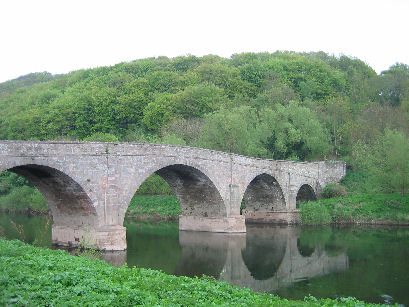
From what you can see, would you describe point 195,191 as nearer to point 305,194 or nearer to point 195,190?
point 195,190

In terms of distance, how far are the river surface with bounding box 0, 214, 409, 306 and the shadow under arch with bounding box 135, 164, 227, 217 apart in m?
1.51

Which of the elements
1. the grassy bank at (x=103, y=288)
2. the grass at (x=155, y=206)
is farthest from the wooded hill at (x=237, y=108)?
the grassy bank at (x=103, y=288)

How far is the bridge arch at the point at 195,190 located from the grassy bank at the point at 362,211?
27.0ft

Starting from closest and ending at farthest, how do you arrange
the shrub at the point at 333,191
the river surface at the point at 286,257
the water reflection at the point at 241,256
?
the river surface at the point at 286,257 → the water reflection at the point at 241,256 → the shrub at the point at 333,191

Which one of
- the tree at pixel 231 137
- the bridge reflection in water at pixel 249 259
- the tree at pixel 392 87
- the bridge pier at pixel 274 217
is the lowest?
the bridge reflection in water at pixel 249 259

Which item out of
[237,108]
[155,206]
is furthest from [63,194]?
[237,108]

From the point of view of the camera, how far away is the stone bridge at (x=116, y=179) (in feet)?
67.9

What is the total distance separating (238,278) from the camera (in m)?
18.5

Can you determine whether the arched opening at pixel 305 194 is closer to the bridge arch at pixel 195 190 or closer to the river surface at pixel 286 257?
the river surface at pixel 286 257

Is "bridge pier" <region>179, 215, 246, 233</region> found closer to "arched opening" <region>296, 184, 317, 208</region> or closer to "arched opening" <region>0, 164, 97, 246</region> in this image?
"arched opening" <region>0, 164, 97, 246</region>

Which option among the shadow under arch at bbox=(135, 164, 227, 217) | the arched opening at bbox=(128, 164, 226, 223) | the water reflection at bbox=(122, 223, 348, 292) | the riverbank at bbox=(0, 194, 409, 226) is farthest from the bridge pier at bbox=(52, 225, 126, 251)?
the riverbank at bbox=(0, 194, 409, 226)

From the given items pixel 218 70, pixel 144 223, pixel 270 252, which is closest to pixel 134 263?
pixel 270 252

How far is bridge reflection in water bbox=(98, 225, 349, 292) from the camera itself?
1872cm

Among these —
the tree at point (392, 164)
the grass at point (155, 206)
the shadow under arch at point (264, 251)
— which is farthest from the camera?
the grass at point (155, 206)
